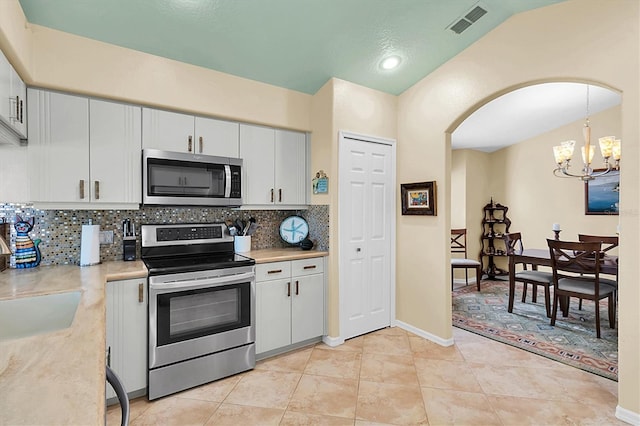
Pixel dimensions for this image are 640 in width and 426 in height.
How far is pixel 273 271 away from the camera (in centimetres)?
272

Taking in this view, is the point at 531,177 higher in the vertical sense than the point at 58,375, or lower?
higher

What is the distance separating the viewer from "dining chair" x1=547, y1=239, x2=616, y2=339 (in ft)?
10.4

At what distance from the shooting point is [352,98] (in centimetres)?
313

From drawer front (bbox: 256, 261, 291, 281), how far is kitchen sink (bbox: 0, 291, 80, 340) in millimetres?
1281

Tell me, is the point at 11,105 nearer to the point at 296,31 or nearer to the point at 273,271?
the point at 296,31

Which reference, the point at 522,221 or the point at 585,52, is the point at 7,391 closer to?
the point at 585,52

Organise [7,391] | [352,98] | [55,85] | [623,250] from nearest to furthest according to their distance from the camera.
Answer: [7,391] < [623,250] < [55,85] < [352,98]

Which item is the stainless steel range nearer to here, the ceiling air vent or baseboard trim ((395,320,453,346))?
baseboard trim ((395,320,453,346))

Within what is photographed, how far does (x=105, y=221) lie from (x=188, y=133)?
0.97 m

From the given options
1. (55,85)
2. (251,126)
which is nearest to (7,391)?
(55,85)

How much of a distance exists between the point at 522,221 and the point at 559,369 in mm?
4052

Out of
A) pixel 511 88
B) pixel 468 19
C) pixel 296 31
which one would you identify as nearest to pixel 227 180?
pixel 296 31

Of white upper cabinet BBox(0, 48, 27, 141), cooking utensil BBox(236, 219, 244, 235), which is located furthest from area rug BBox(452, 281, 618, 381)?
white upper cabinet BBox(0, 48, 27, 141)

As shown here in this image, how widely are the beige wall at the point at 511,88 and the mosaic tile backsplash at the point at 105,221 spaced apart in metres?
0.99
